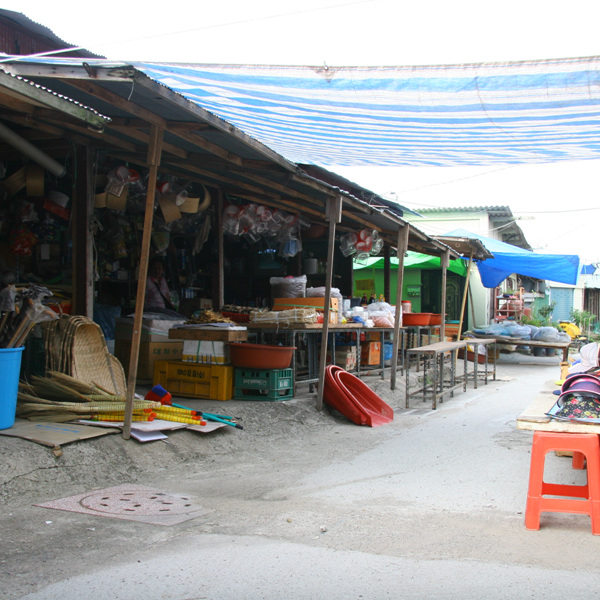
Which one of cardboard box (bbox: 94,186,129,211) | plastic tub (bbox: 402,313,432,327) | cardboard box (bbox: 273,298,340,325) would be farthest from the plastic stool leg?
plastic tub (bbox: 402,313,432,327)

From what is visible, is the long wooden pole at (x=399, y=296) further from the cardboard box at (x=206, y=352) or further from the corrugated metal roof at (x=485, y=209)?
the corrugated metal roof at (x=485, y=209)

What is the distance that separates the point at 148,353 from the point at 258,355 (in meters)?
1.83

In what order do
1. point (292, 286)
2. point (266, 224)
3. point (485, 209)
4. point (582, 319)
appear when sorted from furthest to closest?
point (582, 319), point (485, 209), point (266, 224), point (292, 286)

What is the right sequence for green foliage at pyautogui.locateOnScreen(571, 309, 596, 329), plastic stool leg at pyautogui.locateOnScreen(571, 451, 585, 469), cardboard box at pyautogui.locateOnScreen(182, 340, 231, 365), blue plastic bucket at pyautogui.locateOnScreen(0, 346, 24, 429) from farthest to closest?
green foliage at pyautogui.locateOnScreen(571, 309, 596, 329) < cardboard box at pyautogui.locateOnScreen(182, 340, 231, 365) < plastic stool leg at pyautogui.locateOnScreen(571, 451, 585, 469) < blue plastic bucket at pyautogui.locateOnScreen(0, 346, 24, 429)

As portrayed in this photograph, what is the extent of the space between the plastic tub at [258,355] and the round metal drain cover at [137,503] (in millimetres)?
3187

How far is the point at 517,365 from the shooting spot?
1819cm

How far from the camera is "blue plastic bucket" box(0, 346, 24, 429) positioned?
209 inches

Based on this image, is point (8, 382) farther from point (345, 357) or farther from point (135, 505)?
point (345, 357)

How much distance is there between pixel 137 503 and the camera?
4574mm

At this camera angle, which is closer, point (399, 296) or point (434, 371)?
point (434, 371)

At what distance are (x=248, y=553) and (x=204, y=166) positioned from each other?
5.60 m

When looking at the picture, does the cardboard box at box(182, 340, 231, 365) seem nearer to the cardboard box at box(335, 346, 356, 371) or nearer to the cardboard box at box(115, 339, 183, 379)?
the cardboard box at box(115, 339, 183, 379)

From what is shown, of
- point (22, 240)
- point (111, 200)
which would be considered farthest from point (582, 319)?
point (22, 240)

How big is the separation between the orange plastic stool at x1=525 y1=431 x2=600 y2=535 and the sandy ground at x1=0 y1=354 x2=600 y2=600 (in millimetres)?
131
